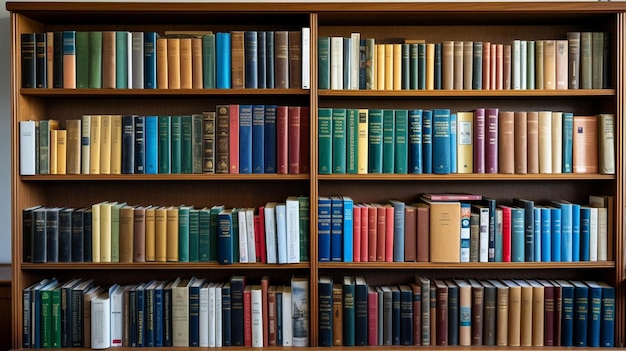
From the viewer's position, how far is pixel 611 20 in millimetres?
2240

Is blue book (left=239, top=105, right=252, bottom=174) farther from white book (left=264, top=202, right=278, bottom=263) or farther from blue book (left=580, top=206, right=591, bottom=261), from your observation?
blue book (left=580, top=206, right=591, bottom=261)

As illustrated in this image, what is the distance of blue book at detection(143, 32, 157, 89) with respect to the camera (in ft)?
7.36

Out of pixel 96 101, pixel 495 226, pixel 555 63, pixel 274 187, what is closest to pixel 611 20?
pixel 555 63

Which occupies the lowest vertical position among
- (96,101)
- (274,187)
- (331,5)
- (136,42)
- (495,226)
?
(495,226)

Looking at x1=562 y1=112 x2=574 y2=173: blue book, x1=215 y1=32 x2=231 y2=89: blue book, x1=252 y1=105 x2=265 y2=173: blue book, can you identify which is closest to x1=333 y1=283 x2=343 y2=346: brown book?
x1=252 y1=105 x2=265 y2=173: blue book

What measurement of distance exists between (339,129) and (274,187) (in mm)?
482

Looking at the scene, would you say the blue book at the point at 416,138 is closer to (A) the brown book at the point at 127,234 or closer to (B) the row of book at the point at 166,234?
(B) the row of book at the point at 166,234

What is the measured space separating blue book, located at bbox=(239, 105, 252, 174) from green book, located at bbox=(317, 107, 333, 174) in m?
0.31

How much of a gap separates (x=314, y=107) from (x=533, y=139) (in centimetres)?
98

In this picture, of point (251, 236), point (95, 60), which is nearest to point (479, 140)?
point (251, 236)

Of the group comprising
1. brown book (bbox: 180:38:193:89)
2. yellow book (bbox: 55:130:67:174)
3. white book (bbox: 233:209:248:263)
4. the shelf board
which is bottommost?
the shelf board

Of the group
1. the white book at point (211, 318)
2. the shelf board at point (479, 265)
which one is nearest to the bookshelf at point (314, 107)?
the shelf board at point (479, 265)

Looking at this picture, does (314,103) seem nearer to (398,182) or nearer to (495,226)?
(398,182)

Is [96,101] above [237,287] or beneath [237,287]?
above
